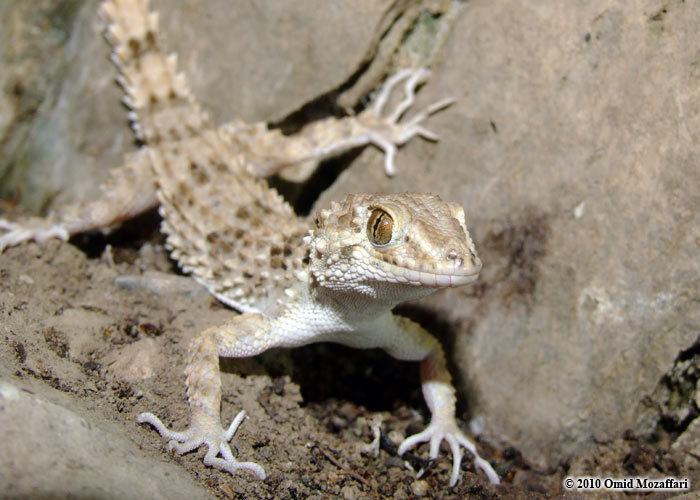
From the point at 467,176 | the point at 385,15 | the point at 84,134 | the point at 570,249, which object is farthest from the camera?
the point at 84,134

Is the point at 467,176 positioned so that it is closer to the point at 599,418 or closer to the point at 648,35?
the point at 648,35

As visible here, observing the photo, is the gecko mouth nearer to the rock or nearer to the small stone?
the rock

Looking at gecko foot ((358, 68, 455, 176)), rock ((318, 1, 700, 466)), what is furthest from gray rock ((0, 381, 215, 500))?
gecko foot ((358, 68, 455, 176))

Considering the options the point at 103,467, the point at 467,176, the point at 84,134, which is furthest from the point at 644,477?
the point at 84,134

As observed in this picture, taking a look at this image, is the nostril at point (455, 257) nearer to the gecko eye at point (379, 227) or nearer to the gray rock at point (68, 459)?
the gecko eye at point (379, 227)

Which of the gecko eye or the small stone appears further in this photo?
the small stone

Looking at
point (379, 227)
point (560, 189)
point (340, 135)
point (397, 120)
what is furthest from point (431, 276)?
point (397, 120)
